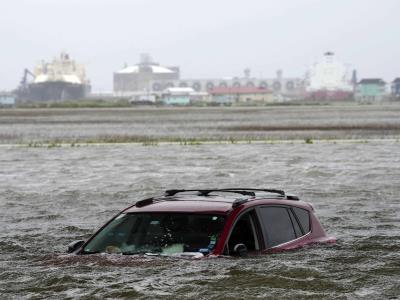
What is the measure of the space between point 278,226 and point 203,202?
0.96 meters

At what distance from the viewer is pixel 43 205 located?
862 inches

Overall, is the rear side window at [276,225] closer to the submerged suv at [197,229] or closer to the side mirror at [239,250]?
the submerged suv at [197,229]

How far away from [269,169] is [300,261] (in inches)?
735

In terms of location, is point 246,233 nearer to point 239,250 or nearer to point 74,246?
point 239,250

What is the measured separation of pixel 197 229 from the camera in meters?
11.0

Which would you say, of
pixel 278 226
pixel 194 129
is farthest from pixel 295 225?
pixel 194 129

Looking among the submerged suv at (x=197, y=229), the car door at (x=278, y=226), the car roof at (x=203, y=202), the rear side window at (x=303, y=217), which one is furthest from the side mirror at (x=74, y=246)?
the rear side window at (x=303, y=217)

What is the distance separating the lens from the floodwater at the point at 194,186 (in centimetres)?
1091

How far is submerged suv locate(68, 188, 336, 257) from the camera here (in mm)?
10898

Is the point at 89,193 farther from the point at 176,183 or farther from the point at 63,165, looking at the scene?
the point at 63,165

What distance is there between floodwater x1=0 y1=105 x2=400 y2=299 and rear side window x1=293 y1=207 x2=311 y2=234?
1.04ft

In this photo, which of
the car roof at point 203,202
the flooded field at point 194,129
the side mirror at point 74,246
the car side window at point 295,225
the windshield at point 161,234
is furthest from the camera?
the flooded field at point 194,129

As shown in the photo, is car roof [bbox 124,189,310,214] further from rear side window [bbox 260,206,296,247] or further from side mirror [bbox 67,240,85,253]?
side mirror [bbox 67,240,85,253]

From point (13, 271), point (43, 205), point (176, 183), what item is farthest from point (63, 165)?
point (13, 271)
